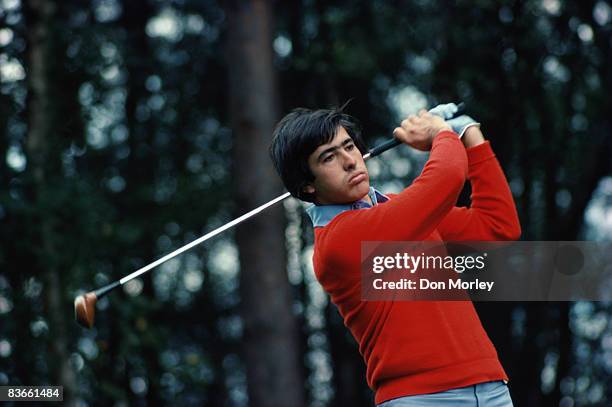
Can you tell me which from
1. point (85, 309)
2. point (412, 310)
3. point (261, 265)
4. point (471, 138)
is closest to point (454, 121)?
point (471, 138)

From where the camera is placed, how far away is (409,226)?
2586 mm

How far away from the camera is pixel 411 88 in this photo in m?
12.1

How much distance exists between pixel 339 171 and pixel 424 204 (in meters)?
0.32

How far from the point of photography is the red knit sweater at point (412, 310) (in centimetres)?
259

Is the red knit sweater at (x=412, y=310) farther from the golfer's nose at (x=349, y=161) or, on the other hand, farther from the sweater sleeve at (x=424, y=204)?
→ the golfer's nose at (x=349, y=161)

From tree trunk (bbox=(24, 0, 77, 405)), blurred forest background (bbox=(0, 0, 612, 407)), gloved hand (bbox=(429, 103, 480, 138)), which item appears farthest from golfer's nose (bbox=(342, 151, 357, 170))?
tree trunk (bbox=(24, 0, 77, 405))

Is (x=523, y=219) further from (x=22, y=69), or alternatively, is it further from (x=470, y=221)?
(x=470, y=221)

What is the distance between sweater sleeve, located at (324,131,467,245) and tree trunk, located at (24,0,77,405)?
5760 mm

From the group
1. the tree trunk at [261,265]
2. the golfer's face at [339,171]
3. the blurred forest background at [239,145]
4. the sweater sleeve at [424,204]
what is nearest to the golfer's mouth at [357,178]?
the golfer's face at [339,171]

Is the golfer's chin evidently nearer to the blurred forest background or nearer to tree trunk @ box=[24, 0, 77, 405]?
the blurred forest background

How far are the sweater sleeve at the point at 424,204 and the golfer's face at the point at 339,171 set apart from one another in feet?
0.46

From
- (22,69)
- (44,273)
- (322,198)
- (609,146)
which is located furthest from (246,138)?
(322,198)

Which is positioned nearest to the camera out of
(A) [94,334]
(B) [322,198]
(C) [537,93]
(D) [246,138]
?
(B) [322,198]

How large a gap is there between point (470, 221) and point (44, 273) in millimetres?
5743
